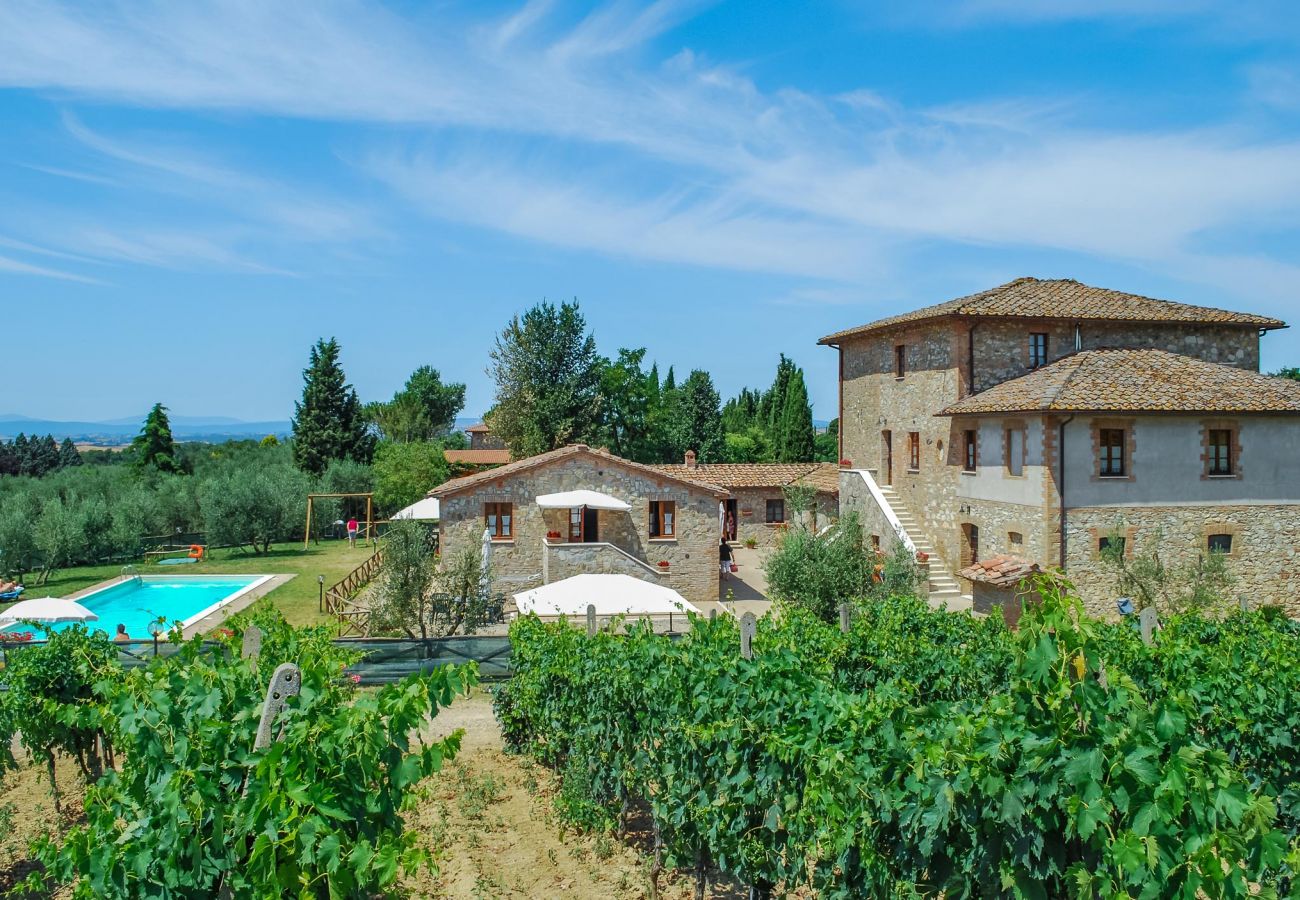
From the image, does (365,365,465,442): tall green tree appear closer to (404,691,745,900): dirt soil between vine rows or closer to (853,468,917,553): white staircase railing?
(853,468,917,553): white staircase railing

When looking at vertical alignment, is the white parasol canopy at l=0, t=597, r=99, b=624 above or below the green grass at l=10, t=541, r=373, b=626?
above

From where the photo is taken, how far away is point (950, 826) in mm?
4594

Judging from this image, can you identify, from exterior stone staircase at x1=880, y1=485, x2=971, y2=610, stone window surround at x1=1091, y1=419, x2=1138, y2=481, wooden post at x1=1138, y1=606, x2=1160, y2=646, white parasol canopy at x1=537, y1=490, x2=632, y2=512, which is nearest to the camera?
wooden post at x1=1138, y1=606, x2=1160, y2=646

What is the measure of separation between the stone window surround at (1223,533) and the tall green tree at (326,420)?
3845 cm

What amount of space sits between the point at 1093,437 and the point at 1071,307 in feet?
17.2

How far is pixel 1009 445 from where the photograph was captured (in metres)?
21.4

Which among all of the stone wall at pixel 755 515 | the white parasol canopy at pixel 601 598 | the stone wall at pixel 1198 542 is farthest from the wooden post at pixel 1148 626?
the stone wall at pixel 755 515

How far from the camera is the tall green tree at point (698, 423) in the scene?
47.1 m

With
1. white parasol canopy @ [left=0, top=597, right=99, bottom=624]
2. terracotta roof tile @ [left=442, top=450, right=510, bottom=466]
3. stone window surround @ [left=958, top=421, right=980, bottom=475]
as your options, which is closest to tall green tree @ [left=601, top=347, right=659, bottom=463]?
terracotta roof tile @ [left=442, top=450, right=510, bottom=466]

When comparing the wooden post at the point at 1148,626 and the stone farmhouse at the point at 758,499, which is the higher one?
the stone farmhouse at the point at 758,499

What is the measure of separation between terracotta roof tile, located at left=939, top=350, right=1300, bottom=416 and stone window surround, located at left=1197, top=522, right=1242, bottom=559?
8.83 ft

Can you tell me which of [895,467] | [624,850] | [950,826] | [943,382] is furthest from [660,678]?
[895,467]

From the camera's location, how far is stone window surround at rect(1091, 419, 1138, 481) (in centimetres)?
1997

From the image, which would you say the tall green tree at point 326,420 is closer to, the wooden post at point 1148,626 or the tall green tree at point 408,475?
the tall green tree at point 408,475
